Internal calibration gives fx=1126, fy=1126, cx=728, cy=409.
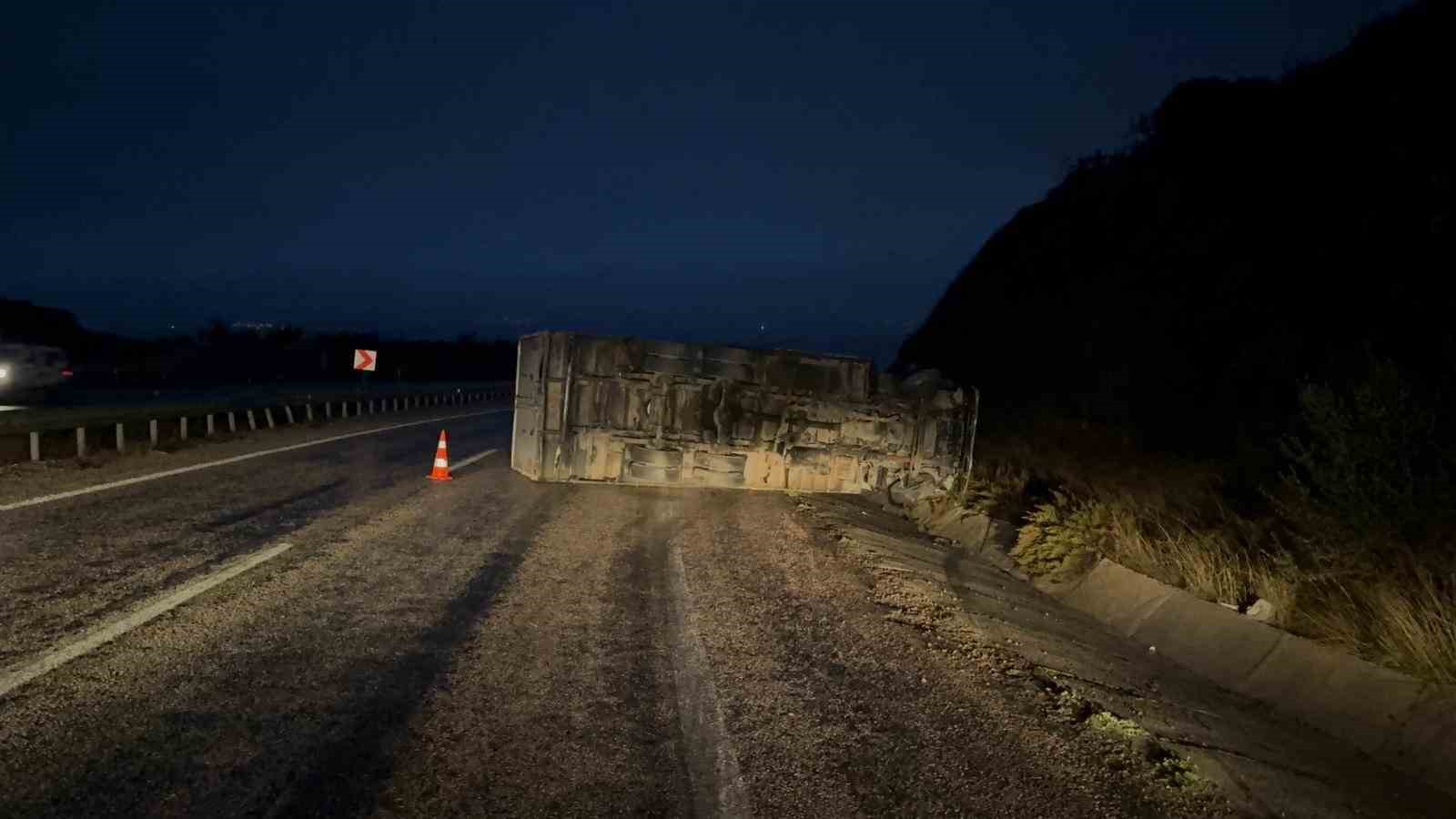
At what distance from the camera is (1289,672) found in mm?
7633

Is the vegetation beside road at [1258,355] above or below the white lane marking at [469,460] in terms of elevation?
above

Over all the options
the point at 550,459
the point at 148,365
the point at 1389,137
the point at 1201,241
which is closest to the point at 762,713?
the point at 550,459

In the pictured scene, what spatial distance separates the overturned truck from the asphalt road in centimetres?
441

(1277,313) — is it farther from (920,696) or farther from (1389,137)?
(920,696)

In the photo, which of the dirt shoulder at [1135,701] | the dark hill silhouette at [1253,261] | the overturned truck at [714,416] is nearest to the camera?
the dirt shoulder at [1135,701]

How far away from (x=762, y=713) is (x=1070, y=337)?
3272 centimetres

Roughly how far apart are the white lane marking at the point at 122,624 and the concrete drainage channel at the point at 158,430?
10543 mm

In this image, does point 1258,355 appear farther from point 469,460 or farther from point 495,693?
point 495,693

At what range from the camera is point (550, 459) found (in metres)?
15.8

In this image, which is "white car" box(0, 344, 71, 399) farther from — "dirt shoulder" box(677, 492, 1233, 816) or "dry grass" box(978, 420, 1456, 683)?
"dirt shoulder" box(677, 492, 1233, 816)

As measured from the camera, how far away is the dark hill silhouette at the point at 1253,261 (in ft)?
66.6

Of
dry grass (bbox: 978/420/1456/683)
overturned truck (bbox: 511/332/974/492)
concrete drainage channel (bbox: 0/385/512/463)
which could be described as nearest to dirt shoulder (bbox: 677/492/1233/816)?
dry grass (bbox: 978/420/1456/683)

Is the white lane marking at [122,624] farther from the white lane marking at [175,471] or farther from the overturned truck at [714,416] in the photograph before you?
the overturned truck at [714,416]

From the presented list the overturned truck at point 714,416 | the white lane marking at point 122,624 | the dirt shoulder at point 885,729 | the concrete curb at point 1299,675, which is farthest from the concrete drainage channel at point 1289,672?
the white lane marking at point 122,624
